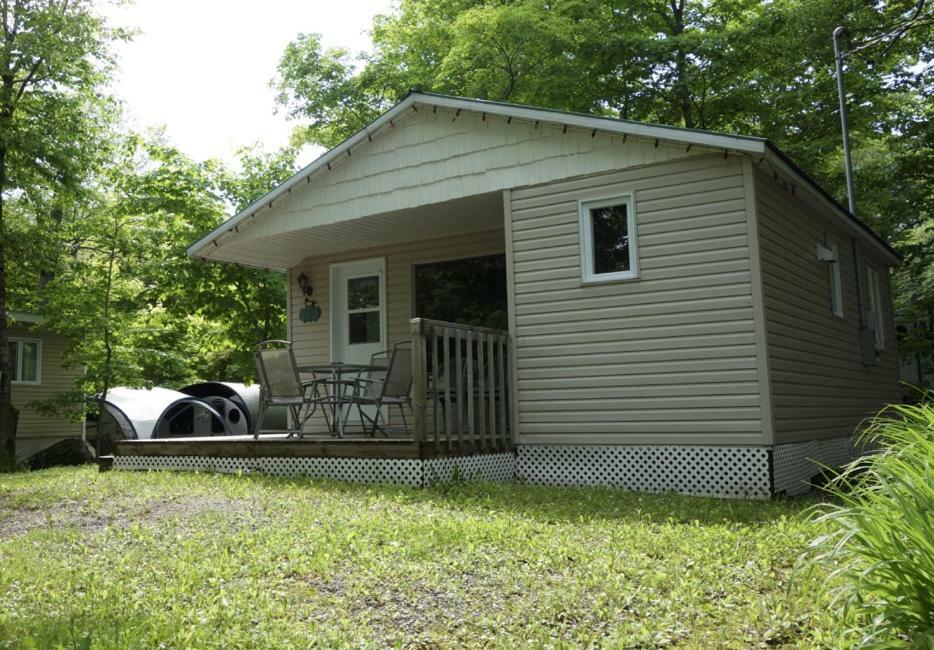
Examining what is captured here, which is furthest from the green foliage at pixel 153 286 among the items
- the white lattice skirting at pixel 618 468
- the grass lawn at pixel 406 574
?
the grass lawn at pixel 406 574

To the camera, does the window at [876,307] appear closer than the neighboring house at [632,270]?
No

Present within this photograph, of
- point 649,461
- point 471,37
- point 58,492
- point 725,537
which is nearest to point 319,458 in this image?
point 58,492

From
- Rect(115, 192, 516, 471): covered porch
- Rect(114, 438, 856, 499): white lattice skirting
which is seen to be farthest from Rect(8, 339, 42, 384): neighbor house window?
Rect(114, 438, 856, 499): white lattice skirting

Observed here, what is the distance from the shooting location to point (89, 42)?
1559 cm

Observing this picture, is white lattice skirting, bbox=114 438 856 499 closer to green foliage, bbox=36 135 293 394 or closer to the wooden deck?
the wooden deck

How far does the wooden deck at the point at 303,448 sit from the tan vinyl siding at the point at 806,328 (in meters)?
2.86

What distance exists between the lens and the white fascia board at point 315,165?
9.34 meters

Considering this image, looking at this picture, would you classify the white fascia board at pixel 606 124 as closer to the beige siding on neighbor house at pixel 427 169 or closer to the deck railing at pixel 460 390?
the beige siding on neighbor house at pixel 427 169

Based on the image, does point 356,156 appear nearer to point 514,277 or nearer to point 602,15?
point 514,277

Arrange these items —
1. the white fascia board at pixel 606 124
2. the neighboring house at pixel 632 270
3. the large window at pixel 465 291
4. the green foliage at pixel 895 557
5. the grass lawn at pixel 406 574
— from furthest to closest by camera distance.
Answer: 1. the large window at pixel 465 291
2. the neighboring house at pixel 632 270
3. the white fascia board at pixel 606 124
4. the grass lawn at pixel 406 574
5. the green foliage at pixel 895 557

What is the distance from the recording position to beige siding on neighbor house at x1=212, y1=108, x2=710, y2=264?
8.33 metres

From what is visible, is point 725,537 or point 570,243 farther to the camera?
point 570,243

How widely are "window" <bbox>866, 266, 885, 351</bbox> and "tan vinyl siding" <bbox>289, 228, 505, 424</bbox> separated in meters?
5.59

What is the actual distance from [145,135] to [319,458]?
88.3 feet
